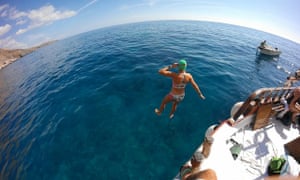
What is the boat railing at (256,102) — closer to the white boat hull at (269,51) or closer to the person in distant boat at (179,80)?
the person in distant boat at (179,80)

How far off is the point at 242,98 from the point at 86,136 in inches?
375

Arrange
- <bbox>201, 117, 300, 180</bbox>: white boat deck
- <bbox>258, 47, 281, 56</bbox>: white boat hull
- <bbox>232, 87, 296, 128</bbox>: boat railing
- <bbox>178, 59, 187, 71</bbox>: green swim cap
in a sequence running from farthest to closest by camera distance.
→ <bbox>258, 47, 281, 56</bbox>: white boat hull, <bbox>178, 59, 187, 71</bbox>: green swim cap, <bbox>232, 87, 296, 128</bbox>: boat railing, <bbox>201, 117, 300, 180</bbox>: white boat deck

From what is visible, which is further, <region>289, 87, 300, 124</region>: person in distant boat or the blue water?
the blue water

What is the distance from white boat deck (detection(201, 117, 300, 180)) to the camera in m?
3.32

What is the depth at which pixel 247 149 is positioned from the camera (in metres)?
3.84

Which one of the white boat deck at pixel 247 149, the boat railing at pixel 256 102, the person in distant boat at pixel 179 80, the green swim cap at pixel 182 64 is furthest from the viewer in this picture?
the person in distant boat at pixel 179 80

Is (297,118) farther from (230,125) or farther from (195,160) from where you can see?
(195,160)

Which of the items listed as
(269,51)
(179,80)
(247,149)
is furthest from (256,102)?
(269,51)

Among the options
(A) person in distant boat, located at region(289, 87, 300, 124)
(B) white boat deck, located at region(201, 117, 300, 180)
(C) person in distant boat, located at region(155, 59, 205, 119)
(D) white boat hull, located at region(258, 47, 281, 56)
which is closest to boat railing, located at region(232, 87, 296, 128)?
(B) white boat deck, located at region(201, 117, 300, 180)

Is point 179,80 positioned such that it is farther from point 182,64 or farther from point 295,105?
point 295,105

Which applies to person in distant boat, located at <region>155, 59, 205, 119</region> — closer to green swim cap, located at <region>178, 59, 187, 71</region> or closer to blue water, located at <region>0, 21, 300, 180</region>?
green swim cap, located at <region>178, 59, 187, 71</region>

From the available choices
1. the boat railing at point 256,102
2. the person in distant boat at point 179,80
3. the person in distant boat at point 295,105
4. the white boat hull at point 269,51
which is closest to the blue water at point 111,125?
the person in distant boat at point 179,80

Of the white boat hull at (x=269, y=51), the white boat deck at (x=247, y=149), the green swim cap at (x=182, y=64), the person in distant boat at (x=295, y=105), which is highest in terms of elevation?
the green swim cap at (x=182, y=64)

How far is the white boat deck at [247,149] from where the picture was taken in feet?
10.9
